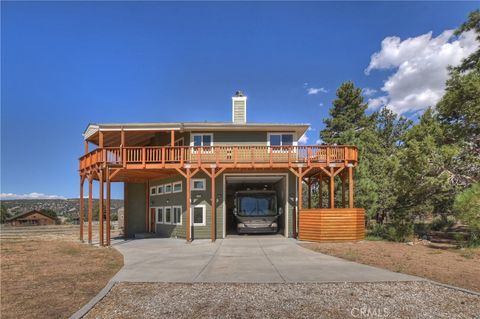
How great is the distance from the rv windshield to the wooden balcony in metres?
2.43

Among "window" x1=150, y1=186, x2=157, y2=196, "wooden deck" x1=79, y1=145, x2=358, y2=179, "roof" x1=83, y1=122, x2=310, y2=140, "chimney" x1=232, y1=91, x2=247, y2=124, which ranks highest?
"chimney" x1=232, y1=91, x2=247, y2=124

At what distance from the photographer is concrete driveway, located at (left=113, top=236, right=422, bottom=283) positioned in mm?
7734

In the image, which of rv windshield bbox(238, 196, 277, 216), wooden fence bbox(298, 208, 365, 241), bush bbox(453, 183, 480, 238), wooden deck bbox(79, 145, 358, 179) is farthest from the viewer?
rv windshield bbox(238, 196, 277, 216)

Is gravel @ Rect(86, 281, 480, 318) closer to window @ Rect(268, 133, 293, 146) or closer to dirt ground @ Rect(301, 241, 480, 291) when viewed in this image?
dirt ground @ Rect(301, 241, 480, 291)

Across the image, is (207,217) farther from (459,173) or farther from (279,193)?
(459,173)

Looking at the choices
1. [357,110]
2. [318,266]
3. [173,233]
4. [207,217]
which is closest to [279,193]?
[207,217]

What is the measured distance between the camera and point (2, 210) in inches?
1855

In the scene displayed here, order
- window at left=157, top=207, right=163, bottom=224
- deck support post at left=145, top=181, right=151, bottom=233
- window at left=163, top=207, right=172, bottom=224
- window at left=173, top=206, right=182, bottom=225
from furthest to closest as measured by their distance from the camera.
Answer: deck support post at left=145, top=181, right=151, bottom=233 → window at left=157, top=207, right=163, bottom=224 → window at left=163, top=207, right=172, bottom=224 → window at left=173, top=206, right=182, bottom=225

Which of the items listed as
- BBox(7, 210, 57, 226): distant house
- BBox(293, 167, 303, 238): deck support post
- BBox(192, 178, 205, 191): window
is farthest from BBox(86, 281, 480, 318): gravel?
BBox(7, 210, 57, 226): distant house

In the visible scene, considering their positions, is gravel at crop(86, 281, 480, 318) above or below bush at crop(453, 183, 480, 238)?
below

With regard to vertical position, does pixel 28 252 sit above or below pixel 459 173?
below

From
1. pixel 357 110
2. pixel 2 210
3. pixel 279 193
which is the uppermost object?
pixel 357 110

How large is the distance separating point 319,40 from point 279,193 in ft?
31.3

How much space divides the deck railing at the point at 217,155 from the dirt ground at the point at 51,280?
505 cm
